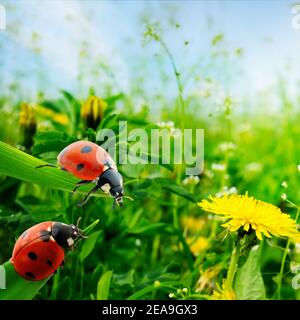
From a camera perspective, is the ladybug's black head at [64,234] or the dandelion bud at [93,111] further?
the dandelion bud at [93,111]

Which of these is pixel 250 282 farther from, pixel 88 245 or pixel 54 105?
pixel 54 105

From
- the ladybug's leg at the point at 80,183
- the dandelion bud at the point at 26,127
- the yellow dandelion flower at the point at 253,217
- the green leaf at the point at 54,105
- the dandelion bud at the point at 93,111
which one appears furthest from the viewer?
the green leaf at the point at 54,105

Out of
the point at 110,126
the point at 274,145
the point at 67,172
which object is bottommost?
the point at 67,172

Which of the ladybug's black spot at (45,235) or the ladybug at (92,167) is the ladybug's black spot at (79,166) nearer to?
the ladybug at (92,167)

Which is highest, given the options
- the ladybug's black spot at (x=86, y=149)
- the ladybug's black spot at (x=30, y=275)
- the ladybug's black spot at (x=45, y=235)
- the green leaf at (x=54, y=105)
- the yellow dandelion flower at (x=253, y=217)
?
the green leaf at (x=54, y=105)

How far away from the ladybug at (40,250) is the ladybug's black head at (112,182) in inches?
3.4

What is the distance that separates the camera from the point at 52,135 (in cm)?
98

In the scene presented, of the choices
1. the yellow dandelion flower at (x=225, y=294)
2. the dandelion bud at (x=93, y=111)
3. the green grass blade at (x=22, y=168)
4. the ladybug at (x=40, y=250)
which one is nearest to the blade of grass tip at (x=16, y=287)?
the ladybug at (x=40, y=250)

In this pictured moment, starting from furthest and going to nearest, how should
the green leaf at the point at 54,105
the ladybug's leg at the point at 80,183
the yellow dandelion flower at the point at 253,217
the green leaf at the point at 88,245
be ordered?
the green leaf at the point at 54,105
the green leaf at the point at 88,245
the ladybug's leg at the point at 80,183
the yellow dandelion flower at the point at 253,217

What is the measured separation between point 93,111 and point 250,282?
0.48 m

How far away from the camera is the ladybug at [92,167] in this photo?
851mm

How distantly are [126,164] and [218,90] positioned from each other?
43cm
